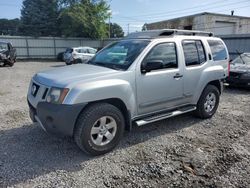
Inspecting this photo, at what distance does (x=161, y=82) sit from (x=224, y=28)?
86.6 feet

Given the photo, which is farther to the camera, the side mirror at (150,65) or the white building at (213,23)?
the white building at (213,23)

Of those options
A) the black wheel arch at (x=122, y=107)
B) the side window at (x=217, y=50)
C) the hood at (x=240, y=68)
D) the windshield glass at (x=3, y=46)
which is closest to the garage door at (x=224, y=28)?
the hood at (x=240, y=68)

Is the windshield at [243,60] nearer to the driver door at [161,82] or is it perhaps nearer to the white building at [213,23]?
the driver door at [161,82]

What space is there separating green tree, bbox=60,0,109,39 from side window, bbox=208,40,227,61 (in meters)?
22.2

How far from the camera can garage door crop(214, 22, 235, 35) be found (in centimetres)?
2601

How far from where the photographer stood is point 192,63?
15.6ft

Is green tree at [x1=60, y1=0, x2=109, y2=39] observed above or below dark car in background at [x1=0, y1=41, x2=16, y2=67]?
above

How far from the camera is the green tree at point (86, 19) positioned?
25688 millimetres

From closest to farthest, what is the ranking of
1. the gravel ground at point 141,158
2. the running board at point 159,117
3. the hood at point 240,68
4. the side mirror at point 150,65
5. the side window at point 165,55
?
the gravel ground at point 141,158, the side mirror at point 150,65, the running board at point 159,117, the side window at point 165,55, the hood at point 240,68

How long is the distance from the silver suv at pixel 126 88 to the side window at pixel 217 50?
37mm

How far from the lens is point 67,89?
3201 millimetres

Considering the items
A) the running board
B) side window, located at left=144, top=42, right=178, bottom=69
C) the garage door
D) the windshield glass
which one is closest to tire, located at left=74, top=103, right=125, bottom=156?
the running board

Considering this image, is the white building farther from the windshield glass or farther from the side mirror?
the side mirror

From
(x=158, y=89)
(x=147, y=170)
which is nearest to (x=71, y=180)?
(x=147, y=170)
